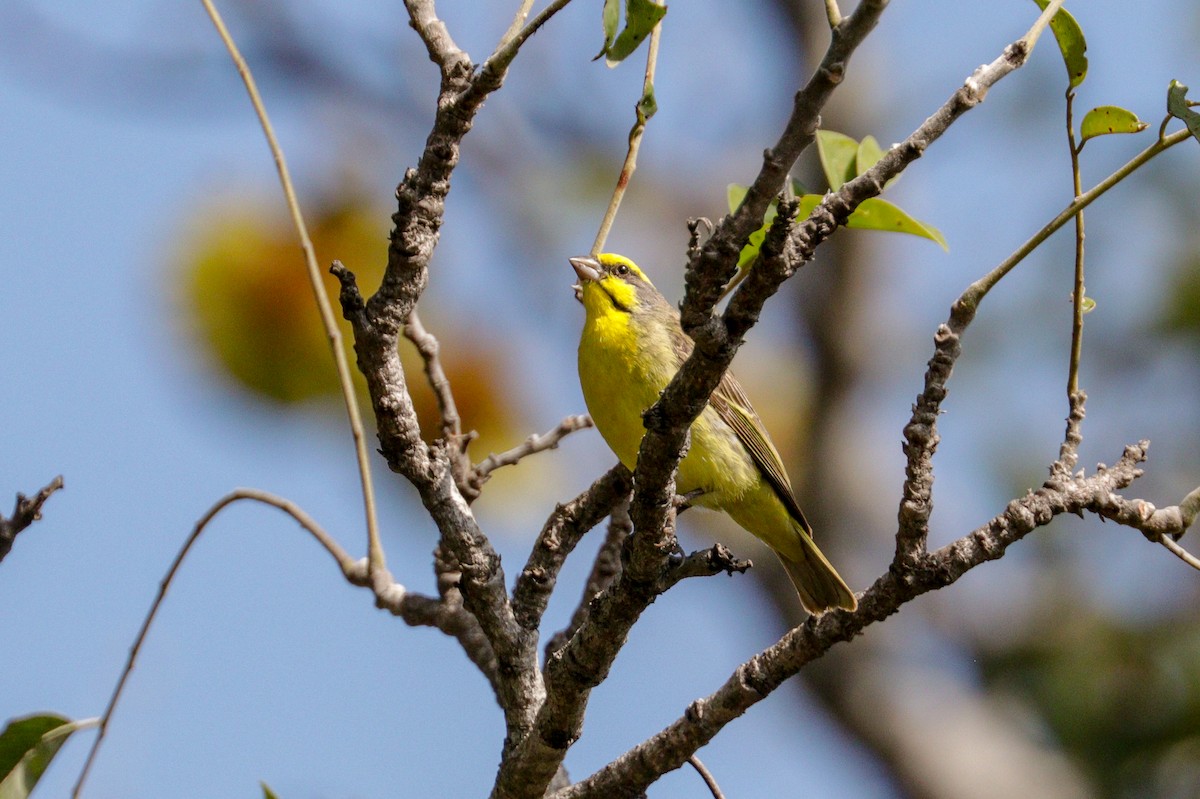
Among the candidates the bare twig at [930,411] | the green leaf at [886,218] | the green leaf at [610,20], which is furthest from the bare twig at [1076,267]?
the green leaf at [610,20]

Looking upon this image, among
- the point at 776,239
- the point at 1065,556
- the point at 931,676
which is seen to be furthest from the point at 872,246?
the point at 776,239

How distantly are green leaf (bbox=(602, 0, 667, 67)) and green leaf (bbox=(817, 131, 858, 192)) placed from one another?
0.91 m

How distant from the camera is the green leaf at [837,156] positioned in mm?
2980

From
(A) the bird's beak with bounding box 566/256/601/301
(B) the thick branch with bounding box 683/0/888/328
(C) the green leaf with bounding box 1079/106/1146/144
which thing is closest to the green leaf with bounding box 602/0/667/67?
(B) the thick branch with bounding box 683/0/888/328

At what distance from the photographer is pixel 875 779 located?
10.1 metres

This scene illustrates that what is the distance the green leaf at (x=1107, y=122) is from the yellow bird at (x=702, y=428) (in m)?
2.14

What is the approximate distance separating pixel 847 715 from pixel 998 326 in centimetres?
328

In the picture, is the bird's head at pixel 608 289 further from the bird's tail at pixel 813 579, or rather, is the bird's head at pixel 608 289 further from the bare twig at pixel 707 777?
the bare twig at pixel 707 777

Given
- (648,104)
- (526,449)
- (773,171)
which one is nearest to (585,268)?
(526,449)

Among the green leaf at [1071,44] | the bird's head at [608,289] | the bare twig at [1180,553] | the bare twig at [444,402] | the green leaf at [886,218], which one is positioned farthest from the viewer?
the bird's head at [608,289]

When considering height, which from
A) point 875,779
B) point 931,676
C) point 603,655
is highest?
point 931,676

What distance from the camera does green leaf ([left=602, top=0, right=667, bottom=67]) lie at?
2.13 meters

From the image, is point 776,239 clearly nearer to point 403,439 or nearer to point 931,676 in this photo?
point 403,439

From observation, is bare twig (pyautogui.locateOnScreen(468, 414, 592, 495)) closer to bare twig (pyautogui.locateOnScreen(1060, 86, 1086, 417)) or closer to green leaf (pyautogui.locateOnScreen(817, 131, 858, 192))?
green leaf (pyautogui.locateOnScreen(817, 131, 858, 192))
